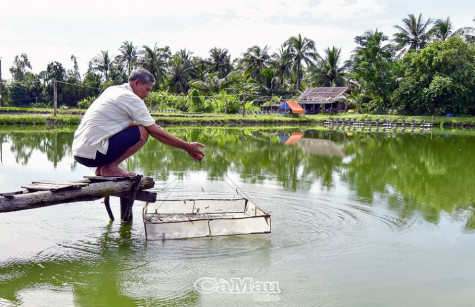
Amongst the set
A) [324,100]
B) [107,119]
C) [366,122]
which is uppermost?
[324,100]

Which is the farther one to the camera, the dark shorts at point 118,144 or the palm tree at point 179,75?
the palm tree at point 179,75

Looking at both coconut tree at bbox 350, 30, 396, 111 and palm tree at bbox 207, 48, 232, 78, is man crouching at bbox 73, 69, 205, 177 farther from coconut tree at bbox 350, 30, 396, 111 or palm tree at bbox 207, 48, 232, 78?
palm tree at bbox 207, 48, 232, 78

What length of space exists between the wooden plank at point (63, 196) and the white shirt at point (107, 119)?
0.34 m

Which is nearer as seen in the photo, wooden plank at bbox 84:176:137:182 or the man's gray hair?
wooden plank at bbox 84:176:137:182

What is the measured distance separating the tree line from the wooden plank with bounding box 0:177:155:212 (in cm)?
3698

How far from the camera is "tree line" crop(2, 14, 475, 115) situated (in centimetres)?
4122

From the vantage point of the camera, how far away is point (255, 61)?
5225 centimetres

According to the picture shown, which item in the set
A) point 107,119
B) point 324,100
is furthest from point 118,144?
point 324,100

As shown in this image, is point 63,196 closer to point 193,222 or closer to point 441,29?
point 193,222

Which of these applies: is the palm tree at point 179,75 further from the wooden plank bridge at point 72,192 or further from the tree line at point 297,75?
the wooden plank bridge at point 72,192

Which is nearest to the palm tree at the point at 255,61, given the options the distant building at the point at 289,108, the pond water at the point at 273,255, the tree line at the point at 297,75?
the tree line at the point at 297,75

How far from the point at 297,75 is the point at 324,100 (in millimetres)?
6456

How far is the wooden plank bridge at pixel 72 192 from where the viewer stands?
4.15m

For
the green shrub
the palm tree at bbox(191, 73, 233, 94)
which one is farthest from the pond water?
the palm tree at bbox(191, 73, 233, 94)
